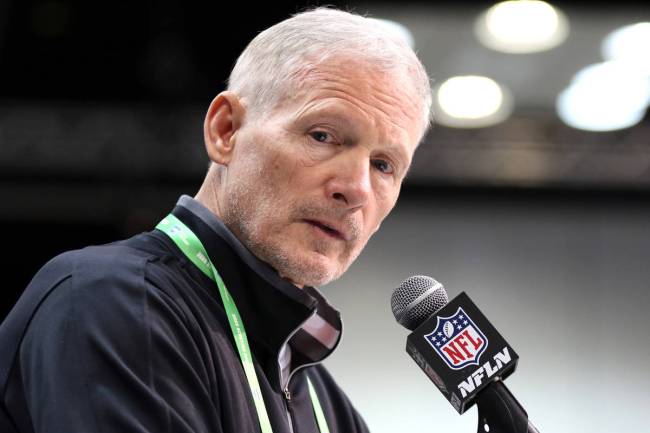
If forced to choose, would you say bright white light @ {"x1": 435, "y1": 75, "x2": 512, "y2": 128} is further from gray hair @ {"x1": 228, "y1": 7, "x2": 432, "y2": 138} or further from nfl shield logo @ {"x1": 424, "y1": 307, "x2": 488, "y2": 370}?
nfl shield logo @ {"x1": 424, "y1": 307, "x2": 488, "y2": 370}

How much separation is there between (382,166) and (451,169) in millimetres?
5848

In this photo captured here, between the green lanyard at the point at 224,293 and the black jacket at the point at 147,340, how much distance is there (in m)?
0.01

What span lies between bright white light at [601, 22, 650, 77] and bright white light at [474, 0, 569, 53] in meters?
0.38

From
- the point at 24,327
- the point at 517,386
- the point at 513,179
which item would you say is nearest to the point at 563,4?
the point at 513,179

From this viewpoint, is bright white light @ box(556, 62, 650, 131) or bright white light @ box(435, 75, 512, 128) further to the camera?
bright white light @ box(435, 75, 512, 128)

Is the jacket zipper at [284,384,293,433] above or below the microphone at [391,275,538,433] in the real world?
below

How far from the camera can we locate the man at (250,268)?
1359mm

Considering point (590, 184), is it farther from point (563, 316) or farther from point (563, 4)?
point (563, 4)

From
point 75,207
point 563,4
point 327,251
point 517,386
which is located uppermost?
point 563,4

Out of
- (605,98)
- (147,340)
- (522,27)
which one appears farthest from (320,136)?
(605,98)

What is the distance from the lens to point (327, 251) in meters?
1.78

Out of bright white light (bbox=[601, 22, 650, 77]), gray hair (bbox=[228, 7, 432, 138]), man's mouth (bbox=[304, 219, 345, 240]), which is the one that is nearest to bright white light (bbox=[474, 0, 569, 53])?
bright white light (bbox=[601, 22, 650, 77])

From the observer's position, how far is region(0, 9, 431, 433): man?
1.36m

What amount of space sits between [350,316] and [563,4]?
9.50 ft
